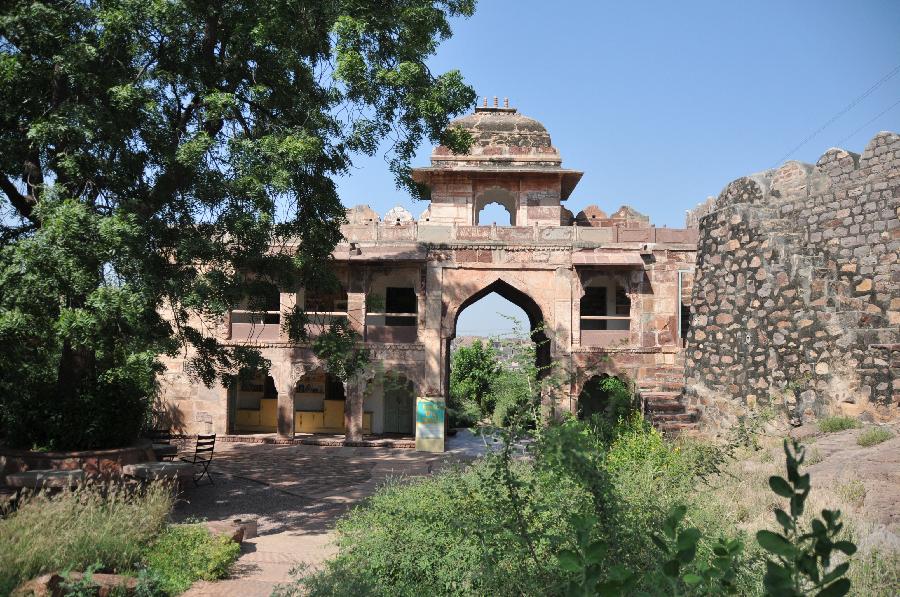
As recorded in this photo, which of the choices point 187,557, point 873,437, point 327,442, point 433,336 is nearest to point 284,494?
point 187,557

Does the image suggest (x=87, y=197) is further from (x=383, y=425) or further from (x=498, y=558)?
(x=383, y=425)

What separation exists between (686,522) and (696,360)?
329 inches

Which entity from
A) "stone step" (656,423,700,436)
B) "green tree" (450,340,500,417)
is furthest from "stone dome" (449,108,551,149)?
"stone step" (656,423,700,436)

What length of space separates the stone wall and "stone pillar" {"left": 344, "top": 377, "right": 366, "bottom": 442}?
27.3ft

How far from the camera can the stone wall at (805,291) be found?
9078mm

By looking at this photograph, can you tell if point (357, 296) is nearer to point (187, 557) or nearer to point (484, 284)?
point (484, 284)

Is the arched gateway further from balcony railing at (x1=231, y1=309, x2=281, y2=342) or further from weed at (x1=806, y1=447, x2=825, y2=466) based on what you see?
weed at (x1=806, y1=447, x2=825, y2=466)

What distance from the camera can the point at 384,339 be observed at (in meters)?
16.5

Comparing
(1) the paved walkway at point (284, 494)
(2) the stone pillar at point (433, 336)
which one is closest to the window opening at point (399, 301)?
(2) the stone pillar at point (433, 336)

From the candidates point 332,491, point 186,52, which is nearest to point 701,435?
point 332,491

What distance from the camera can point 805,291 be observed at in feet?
33.3

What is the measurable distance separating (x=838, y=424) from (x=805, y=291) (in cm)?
220

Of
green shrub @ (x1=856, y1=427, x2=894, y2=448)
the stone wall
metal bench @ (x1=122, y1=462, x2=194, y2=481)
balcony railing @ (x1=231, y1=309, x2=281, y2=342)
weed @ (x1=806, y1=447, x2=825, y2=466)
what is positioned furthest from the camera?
balcony railing @ (x1=231, y1=309, x2=281, y2=342)

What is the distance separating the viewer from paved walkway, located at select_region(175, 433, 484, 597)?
244 inches
